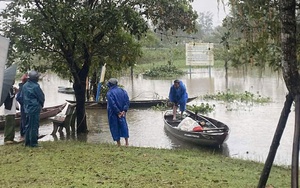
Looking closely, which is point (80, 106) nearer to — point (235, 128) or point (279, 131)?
point (235, 128)

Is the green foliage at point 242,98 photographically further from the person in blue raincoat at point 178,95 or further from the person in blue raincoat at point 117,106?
the person in blue raincoat at point 117,106

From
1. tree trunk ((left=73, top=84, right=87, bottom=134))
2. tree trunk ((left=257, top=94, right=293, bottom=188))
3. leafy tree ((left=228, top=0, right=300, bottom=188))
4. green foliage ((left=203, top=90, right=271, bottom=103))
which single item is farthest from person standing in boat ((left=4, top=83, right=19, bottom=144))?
green foliage ((left=203, top=90, right=271, bottom=103))

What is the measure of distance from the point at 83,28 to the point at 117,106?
2.69 meters

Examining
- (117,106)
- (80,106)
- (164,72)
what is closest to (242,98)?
(80,106)

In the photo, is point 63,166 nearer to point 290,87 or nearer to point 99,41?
point 290,87

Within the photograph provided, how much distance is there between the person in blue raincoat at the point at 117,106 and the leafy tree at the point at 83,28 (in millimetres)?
2193

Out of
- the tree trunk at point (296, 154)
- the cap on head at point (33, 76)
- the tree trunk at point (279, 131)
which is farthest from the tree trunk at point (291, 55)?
the cap on head at point (33, 76)

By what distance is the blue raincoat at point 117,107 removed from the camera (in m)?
10.5

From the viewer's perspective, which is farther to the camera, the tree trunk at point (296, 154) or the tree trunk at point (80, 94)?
the tree trunk at point (80, 94)

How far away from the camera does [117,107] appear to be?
1055cm

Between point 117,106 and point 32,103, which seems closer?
point 32,103

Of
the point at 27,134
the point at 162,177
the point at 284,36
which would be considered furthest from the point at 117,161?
the point at 284,36

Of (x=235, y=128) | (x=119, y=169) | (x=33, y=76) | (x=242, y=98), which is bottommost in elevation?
(x=235, y=128)

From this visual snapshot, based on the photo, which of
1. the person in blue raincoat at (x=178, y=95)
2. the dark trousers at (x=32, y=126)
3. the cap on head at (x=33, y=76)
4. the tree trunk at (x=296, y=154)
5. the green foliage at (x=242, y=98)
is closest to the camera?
the tree trunk at (x=296, y=154)
